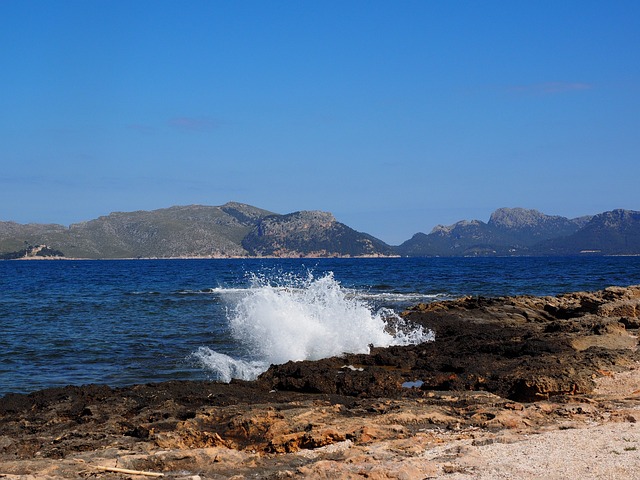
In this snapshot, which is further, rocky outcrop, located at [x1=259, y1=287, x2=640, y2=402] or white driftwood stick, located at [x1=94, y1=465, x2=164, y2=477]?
rocky outcrop, located at [x1=259, y1=287, x2=640, y2=402]

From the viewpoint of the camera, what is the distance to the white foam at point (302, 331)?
1872 cm

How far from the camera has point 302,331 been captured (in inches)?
817

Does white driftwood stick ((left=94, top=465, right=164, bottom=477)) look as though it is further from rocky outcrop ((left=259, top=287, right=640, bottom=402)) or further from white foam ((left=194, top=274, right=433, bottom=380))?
white foam ((left=194, top=274, right=433, bottom=380))

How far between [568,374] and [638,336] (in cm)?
511

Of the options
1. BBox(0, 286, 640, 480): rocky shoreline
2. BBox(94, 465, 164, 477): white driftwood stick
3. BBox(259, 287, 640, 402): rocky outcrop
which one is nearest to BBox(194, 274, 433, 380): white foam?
BBox(259, 287, 640, 402): rocky outcrop

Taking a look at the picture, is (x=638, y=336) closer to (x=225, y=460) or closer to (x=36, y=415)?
(x=225, y=460)

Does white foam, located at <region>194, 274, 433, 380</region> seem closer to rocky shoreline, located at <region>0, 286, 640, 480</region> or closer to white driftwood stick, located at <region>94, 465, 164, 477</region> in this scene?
rocky shoreline, located at <region>0, 286, 640, 480</region>

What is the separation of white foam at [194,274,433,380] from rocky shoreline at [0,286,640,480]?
9.37 feet

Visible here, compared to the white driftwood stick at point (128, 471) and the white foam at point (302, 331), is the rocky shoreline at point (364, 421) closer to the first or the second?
the white driftwood stick at point (128, 471)

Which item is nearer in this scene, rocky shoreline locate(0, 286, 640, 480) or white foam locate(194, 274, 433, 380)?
rocky shoreline locate(0, 286, 640, 480)

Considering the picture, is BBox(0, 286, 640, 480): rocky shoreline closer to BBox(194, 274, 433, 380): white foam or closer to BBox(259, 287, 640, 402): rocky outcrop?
BBox(259, 287, 640, 402): rocky outcrop

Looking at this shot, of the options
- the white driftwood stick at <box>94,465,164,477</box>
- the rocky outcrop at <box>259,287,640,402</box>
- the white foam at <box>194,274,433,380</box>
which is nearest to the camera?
the white driftwood stick at <box>94,465,164,477</box>

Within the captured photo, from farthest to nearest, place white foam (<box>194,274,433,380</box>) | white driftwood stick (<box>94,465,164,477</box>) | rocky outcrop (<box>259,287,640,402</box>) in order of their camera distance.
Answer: white foam (<box>194,274,433,380</box>)
rocky outcrop (<box>259,287,640,402</box>)
white driftwood stick (<box>94,465,164,477</box>)

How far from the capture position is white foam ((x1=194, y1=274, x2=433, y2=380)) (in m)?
18.7
